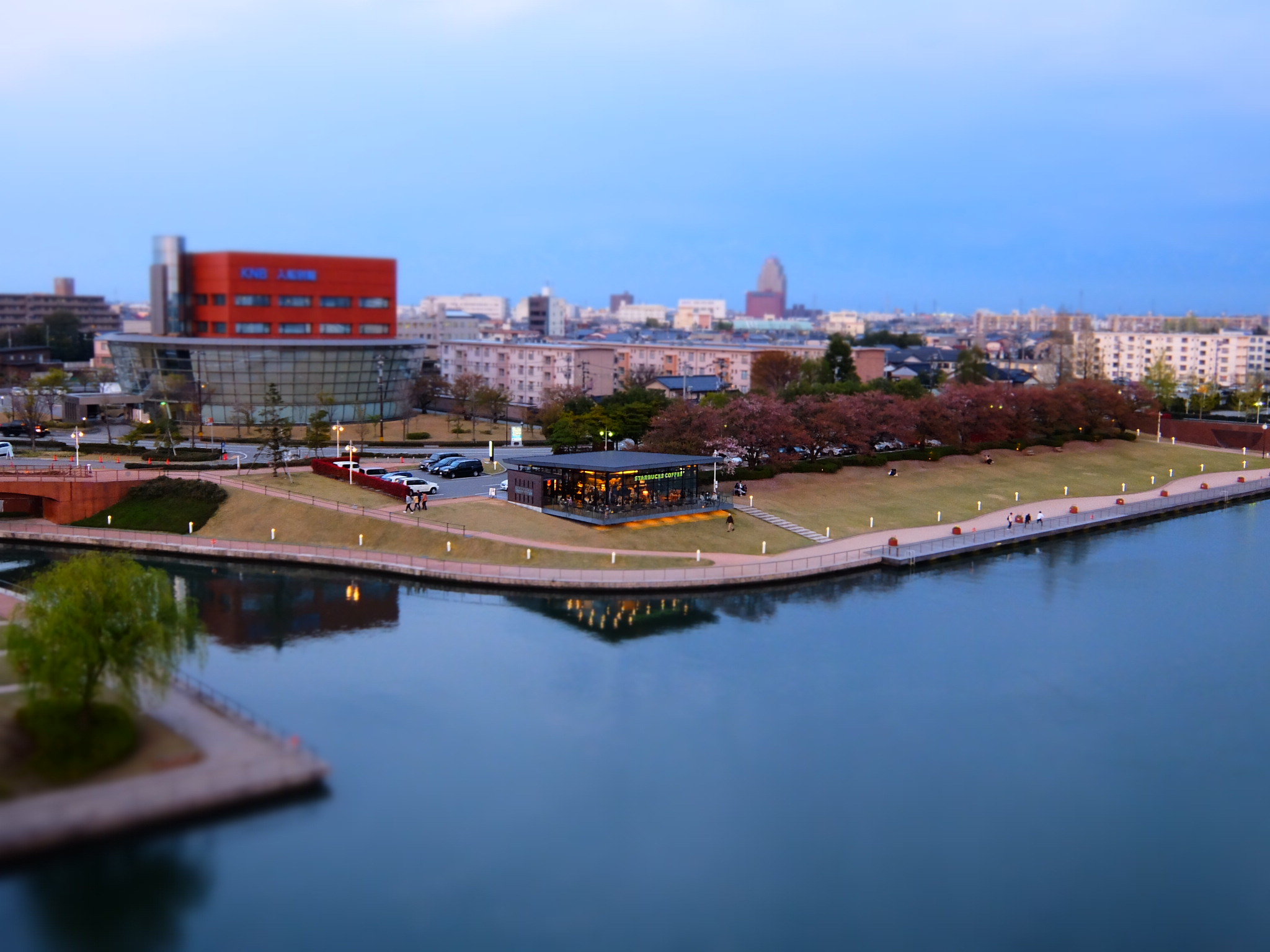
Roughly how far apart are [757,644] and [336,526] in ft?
64.8

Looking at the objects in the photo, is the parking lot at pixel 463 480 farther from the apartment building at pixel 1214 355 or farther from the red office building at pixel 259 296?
the apartment building at pixel 1214 355

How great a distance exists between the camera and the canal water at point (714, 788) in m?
17.8

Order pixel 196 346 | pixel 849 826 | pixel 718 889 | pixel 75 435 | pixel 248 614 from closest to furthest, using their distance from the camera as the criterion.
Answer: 1. pixel 718 889
2. pixel 849 826
3. pixel 248 614
4. pixel 75 435
5. pixel 196 346

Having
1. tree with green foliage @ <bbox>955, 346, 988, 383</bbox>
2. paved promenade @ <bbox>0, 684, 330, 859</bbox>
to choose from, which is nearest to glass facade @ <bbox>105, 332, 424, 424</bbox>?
paved promenade @ <bbox>0, 684, 330, 859</bbox>

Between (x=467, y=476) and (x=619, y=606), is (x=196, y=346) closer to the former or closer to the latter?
(x=467, y=476)

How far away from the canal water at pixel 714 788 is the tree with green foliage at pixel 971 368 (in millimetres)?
65727

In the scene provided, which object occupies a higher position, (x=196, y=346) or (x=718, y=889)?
(x=196, y=346)

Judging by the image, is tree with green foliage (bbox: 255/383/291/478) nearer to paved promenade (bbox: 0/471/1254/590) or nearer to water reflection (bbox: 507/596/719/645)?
paved promenade (bbox: 0/471/1254/590)

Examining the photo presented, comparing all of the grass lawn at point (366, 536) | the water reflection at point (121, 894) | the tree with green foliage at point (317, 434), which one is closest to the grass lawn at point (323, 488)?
the grass lawn at point (366, 536)

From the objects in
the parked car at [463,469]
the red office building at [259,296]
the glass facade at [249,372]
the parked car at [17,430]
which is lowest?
the parked car at [463,469]

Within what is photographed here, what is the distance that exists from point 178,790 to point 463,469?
107ft

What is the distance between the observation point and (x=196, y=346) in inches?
2638

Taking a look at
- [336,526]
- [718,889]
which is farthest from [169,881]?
[336,526]

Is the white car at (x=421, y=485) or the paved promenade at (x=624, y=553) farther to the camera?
the white car at (x=421, y=485)
